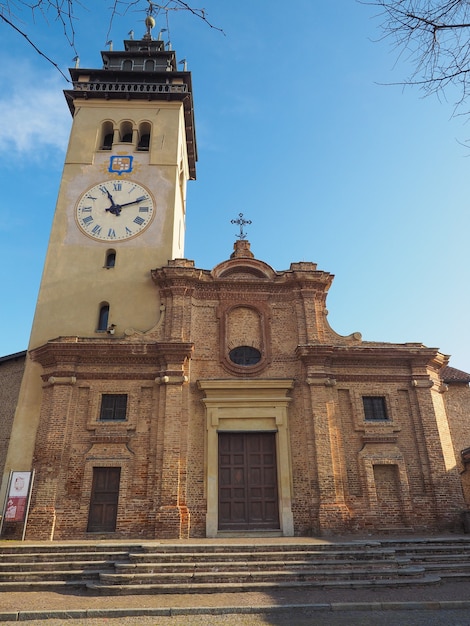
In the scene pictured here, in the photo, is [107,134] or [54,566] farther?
[107,134]

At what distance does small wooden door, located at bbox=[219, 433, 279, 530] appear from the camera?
14383 millimetres

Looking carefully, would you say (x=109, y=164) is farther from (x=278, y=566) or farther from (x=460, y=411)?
(x=460, y=411)

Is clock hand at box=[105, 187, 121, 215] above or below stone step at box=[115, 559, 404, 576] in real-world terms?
above

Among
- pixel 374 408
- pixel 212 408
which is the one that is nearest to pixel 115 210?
pixel 212 408

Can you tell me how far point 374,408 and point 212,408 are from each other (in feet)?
18.9

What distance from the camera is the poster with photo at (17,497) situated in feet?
43.3

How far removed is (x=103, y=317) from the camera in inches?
706

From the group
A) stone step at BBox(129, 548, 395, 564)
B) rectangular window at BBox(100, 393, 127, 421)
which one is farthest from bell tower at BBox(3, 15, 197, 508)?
stone step at BBox(129, 548, 395, 564)

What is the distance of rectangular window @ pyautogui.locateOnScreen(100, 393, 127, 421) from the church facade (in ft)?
0.12

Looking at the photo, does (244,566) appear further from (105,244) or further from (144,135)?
(144,135)

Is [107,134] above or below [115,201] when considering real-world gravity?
above

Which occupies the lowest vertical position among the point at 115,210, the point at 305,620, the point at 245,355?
the point at 305,620

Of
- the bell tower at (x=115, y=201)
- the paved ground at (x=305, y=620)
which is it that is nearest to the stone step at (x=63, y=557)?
the paved ground at (x=305, y=620)

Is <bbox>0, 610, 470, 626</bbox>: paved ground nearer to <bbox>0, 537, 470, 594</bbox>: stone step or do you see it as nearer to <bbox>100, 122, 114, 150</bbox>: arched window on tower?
<bbox>0, 537, 470, 594</bbox>: stone step
